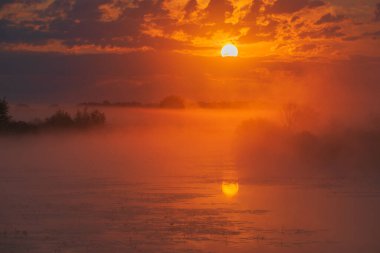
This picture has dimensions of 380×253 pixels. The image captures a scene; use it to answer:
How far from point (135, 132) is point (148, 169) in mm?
71110

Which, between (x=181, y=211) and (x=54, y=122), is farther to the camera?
(x=54, y=122)

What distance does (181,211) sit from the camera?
21.5 metres

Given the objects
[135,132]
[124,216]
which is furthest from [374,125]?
[135,132]

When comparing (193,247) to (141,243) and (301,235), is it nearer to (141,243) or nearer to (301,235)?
(141,243)

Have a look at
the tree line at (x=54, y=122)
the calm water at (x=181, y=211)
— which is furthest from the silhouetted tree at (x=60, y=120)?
the calm water at (x=181, y=211)

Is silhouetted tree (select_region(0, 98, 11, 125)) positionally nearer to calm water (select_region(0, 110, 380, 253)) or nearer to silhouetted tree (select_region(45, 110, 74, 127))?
silhouetted tree (select_region(45, 110, 74, 127))

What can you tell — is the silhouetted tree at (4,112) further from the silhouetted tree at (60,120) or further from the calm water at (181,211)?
the calm water at (181,211)

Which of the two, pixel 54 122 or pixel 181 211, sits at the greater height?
pixel 54 122

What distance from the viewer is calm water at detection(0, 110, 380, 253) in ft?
55.2

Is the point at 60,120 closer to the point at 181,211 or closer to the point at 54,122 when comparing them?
the point at 54,122

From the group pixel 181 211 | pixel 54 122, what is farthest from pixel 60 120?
pixel 181 211

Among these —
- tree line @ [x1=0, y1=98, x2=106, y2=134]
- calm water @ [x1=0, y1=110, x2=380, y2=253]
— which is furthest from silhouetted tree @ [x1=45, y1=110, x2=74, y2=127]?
calm water @ [x1=0, y1=110, x2=380, y2=253]

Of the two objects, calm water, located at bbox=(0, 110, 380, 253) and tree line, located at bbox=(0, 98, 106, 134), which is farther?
tree line, located at bbox=(0, 98, 106, 134)

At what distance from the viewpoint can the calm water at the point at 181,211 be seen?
1683 cm
